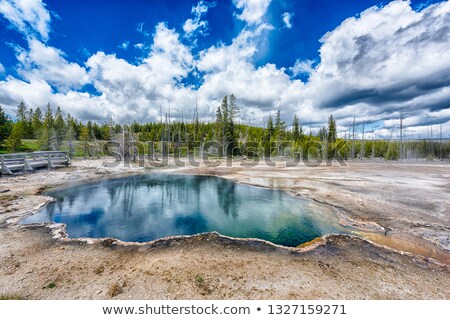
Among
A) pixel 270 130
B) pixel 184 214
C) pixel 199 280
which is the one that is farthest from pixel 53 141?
pixel 199 280

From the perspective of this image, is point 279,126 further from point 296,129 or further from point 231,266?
point 231,266

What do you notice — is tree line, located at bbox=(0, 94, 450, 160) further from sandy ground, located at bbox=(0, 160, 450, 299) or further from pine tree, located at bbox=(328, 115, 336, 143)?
sandy ground, located at bbox=(0, 160, 450, 299)

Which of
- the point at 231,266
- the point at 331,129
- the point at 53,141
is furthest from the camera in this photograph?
the point at 331,129

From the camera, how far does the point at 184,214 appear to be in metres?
12.9

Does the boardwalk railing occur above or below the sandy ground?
above

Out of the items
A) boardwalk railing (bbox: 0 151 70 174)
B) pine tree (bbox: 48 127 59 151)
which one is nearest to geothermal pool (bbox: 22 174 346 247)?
boardwalk railing (bbox: 0 151 70 174)

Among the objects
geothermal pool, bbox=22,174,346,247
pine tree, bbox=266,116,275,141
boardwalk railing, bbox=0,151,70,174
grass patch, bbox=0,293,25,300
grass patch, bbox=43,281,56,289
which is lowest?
geothermal pool, bbox=22,174,346,247

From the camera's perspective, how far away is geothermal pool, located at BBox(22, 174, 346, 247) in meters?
9.73

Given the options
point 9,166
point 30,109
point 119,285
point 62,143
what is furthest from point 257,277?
point 30,109

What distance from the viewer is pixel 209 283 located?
5.21 meters

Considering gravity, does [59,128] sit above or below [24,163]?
above

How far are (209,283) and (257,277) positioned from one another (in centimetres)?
137

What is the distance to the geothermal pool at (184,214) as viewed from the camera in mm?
9734
